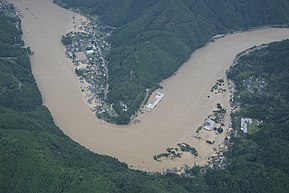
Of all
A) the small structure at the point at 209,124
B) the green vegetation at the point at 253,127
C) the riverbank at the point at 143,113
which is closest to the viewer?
the riverbank at the point at 143,113

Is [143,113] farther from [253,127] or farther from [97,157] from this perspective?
[253,127]

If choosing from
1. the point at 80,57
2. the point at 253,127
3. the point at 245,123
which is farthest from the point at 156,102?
the point at 80,57

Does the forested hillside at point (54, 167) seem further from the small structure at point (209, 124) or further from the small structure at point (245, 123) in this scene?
the small structure at point (245, 123)

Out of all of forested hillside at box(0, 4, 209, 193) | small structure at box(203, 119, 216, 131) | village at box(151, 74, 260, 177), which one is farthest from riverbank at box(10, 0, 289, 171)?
forested hillside at box(0, 4, 209, 193)

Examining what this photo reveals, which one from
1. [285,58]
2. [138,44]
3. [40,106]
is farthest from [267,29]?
[40,106]

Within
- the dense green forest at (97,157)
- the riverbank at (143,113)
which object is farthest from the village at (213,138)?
the dense green forest at (97,157)

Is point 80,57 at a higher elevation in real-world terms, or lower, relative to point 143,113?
lower
